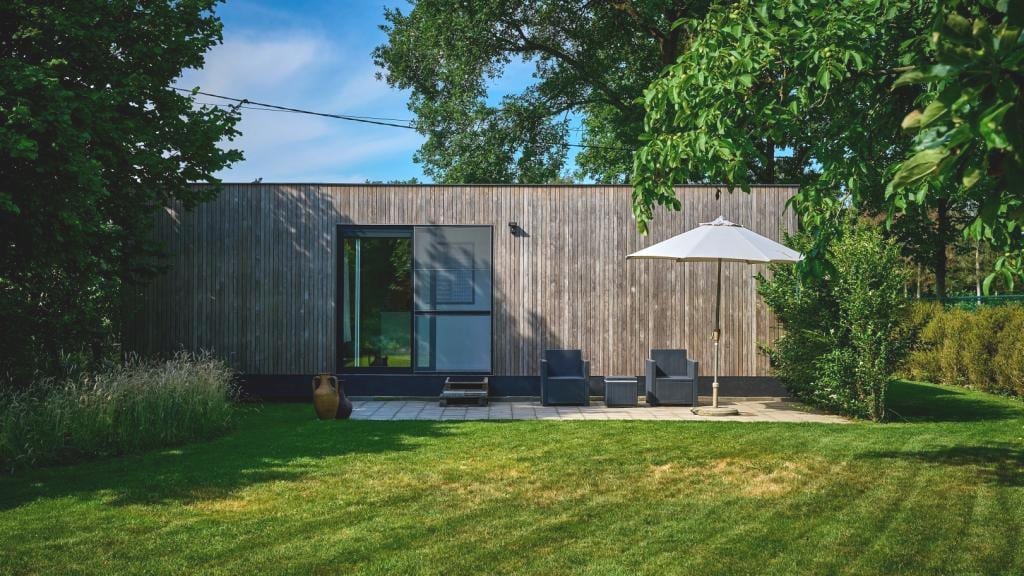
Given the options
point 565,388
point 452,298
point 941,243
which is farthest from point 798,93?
point 941,243

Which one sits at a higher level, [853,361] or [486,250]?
[486,250]

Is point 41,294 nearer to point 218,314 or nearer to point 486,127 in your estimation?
point 218,314

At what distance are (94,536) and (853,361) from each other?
275 inches

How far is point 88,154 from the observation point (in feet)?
24.1

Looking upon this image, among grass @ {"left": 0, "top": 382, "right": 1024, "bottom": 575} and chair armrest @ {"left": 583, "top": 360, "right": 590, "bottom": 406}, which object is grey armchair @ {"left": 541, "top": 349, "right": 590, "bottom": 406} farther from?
grass @ {"left": 0, "top": 382, "right": 1024, "bottom": 575}

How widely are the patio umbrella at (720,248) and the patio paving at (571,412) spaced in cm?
55

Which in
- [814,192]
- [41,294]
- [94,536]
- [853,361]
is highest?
[814,192]

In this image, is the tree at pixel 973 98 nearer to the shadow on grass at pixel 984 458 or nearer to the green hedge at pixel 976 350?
the shadow on grass at pixel 984 458

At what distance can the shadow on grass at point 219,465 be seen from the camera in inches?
196

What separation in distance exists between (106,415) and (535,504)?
12.4ft

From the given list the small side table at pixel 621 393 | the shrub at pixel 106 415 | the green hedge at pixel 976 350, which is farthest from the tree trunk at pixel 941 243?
the shrub at pixel 106 415

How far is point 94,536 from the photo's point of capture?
4121 mm

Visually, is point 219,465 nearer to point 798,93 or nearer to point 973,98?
point 798,93

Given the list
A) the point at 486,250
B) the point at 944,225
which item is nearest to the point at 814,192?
the point at 486,250
